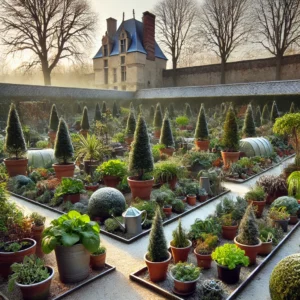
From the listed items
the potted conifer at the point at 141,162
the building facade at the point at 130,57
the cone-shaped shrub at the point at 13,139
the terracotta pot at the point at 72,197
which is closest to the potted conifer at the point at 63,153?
the cone-shaped shrub at the point at 13,139

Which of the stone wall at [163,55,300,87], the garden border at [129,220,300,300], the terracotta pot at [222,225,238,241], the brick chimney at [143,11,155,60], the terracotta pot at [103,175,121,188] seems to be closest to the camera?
the garden border at [129,220,300,300]

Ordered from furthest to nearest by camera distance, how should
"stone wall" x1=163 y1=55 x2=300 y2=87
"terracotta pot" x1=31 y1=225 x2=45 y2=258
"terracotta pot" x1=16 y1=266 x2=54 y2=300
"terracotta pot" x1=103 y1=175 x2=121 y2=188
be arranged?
1. "stone wall" x1=163 y1=55 x2=300 y2=87
2. "terracotta pot" x1=103 y1=175 x2=121 y2=188
3. "terracotta pot" x1=31 y1=225 x2=45 y2=258
4. "terracotta pot" x1=16 y1=266 x2=54 y2=300

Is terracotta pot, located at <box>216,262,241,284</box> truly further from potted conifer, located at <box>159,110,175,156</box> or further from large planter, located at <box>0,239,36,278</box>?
potted conifer, located at <box>159,110,175,156</box>

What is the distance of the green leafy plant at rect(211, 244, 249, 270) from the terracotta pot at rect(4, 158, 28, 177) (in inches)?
283

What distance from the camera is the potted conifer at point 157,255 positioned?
12.7 ft

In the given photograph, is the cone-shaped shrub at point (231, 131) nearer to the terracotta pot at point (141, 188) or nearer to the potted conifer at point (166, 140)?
the potted conifer at point (166, 140)

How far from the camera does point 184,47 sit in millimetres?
36438

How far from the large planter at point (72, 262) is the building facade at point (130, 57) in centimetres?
3027

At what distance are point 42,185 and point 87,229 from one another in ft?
14.3

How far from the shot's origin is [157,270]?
389 cm

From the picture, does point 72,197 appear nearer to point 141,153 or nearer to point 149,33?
point 141,153

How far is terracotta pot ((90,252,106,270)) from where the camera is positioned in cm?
424

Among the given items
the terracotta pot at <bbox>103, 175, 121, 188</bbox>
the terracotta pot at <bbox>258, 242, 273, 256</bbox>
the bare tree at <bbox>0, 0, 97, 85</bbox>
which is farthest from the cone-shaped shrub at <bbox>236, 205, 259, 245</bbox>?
the bare tree at <bbox>0, 0, 97, 85</bbox>

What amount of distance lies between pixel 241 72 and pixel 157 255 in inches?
1180
